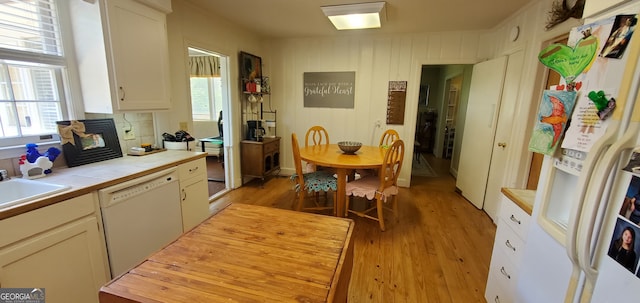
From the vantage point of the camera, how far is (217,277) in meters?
0.81

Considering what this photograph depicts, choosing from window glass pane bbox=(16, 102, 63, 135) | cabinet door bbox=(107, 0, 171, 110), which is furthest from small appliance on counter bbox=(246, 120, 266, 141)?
window glass pane bbox=(16, 102, 63, 135)

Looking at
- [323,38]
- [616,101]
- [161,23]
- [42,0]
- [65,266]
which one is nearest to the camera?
[616,101]

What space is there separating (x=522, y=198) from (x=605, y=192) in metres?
0.76

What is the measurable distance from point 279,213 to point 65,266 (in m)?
1.20

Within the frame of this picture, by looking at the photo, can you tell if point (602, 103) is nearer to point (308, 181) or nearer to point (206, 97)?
point (308, 181)

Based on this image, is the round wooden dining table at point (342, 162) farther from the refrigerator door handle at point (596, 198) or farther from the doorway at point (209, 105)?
the doorway at point (209, 105)

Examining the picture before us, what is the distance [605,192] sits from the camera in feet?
2.43

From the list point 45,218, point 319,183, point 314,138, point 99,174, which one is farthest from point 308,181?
point 45,218

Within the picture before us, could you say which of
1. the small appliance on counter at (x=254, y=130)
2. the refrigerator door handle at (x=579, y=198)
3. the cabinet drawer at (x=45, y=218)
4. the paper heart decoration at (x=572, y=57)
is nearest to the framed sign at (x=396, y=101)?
the small appliance on counter at (x=254, y=130)

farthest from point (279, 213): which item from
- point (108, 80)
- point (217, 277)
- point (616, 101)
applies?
point (108, 80)

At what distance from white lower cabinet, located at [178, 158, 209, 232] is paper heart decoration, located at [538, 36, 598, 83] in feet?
8.22

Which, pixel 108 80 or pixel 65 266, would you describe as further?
pixel 108 80

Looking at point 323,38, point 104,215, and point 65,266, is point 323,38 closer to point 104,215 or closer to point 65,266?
point 104,215

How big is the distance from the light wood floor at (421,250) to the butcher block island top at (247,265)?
0.99 metres
